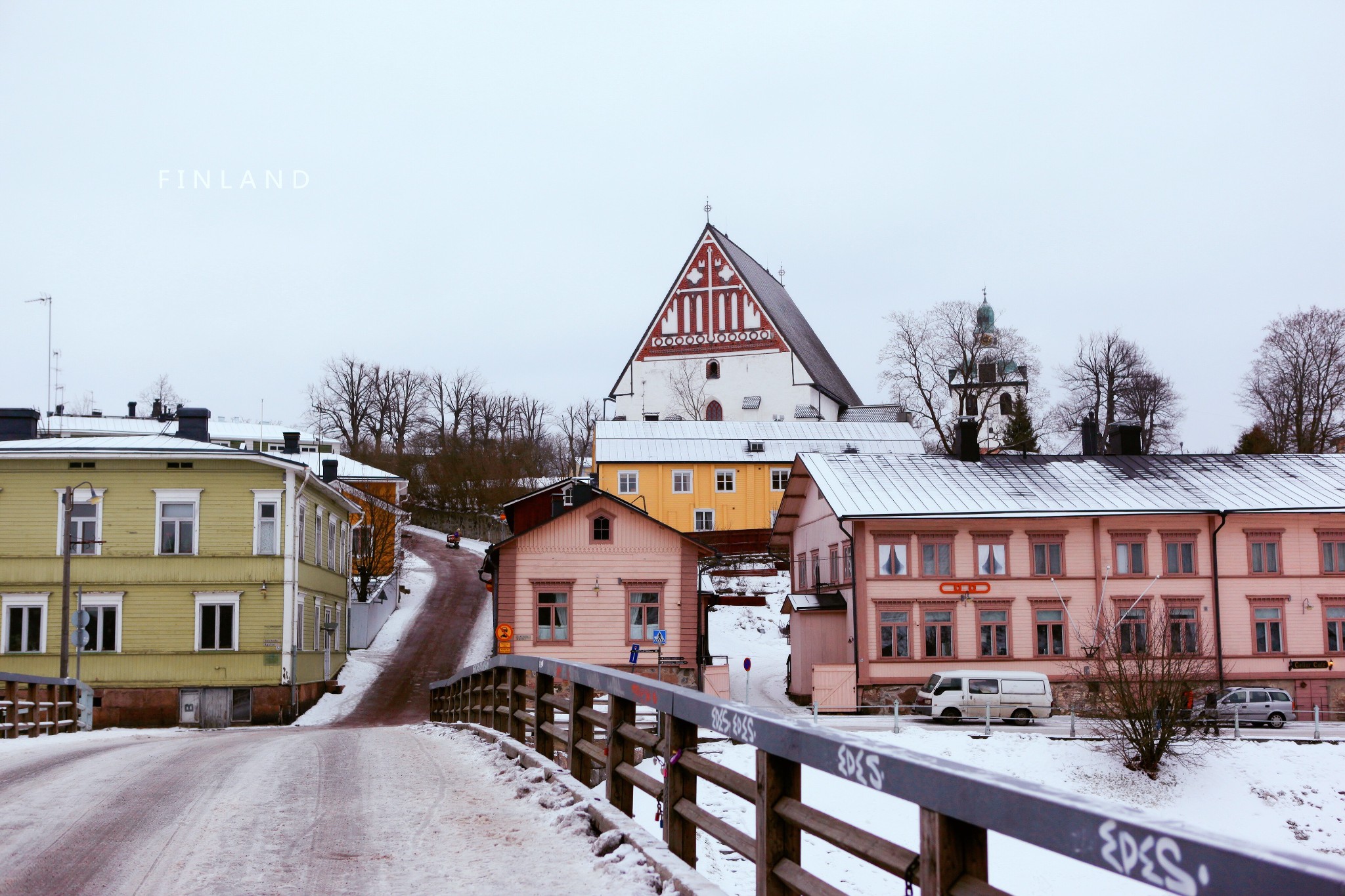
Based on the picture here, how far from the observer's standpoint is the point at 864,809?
75.7ft

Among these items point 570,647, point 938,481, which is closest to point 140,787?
point 570,647

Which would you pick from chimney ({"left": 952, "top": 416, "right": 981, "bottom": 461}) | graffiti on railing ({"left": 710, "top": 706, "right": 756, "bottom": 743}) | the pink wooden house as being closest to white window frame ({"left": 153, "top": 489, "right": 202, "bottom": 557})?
the pink wooden house

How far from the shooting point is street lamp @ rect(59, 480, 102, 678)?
2847 cm

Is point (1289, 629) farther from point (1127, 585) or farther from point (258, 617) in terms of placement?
point (258, 617)

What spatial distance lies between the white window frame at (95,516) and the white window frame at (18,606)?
4.19ft

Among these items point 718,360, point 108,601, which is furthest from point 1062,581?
point 718,360

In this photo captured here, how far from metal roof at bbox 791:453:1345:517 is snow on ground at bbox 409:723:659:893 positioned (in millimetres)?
25079

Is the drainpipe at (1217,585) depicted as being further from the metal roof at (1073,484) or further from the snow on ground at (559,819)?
the snow on ground at (559,819)

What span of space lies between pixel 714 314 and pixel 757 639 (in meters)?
34.3

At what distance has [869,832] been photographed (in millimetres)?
4344

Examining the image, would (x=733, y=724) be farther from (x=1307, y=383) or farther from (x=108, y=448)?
(x=1307, y=383)

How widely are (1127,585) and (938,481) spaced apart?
6417 mm

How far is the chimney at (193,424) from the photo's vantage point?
1565 inches

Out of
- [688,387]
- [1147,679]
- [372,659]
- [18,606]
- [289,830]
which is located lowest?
[372,659]
